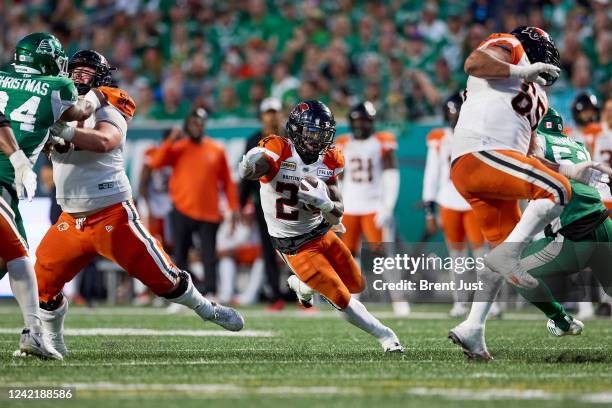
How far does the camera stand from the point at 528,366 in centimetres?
530

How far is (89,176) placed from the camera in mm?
5922

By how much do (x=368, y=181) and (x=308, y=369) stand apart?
539cm

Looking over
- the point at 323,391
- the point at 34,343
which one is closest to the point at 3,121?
the point at 34,343

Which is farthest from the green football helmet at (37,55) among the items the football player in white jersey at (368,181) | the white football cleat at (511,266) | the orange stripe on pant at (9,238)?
the football player in white jersey at (368,181)

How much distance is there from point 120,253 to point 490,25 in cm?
843

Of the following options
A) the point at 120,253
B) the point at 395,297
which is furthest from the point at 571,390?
the point at 395,297

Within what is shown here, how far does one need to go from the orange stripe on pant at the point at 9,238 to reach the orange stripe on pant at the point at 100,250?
0.40m

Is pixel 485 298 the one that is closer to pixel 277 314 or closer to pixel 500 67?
pixel 500 67

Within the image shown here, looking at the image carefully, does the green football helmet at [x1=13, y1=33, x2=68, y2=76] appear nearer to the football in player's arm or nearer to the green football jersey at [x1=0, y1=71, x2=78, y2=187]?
the green football jersey at [x1=0, y1=71, x2=78, y2=187]

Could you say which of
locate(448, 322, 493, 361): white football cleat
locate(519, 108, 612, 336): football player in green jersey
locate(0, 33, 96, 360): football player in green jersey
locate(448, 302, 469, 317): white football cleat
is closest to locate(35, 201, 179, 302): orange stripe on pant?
locate(0, 33, 96, 360): football player in green jersey

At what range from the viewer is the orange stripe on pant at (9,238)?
539cm

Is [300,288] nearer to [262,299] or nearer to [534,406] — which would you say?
[534,406]

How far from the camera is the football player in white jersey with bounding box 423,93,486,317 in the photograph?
986 centimetres

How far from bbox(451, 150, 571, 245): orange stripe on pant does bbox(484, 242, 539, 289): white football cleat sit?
0.29 metres
